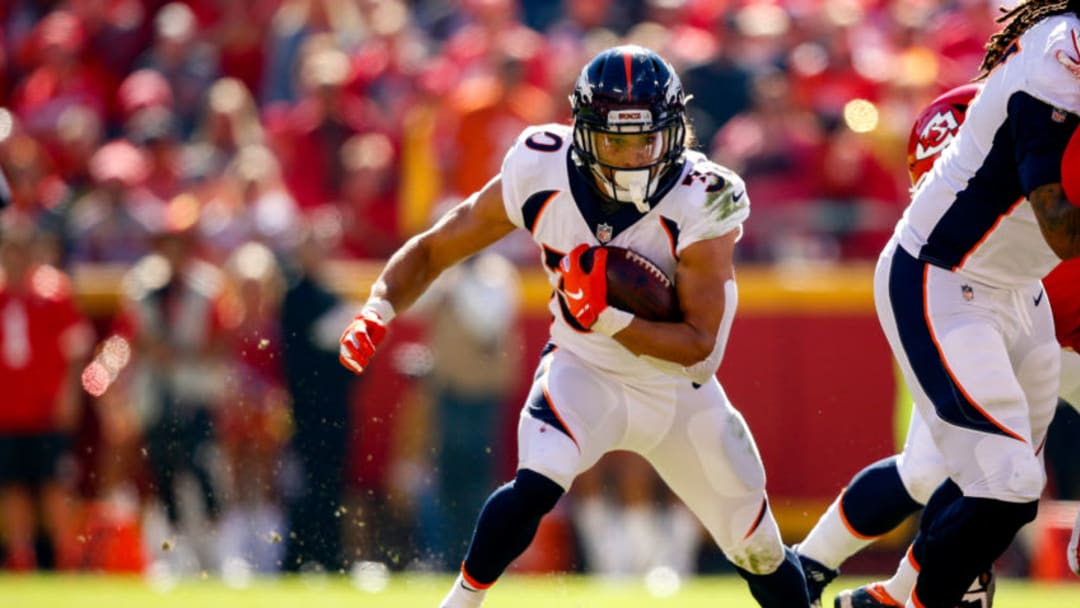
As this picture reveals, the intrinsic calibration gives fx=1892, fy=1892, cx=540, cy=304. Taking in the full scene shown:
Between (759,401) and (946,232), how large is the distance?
16.0 feet

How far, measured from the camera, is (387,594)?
27.7 feet

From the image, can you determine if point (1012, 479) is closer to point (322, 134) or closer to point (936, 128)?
point (936, 128)

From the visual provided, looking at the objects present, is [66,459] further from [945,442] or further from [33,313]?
[945,442]

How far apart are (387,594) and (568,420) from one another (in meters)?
3.11

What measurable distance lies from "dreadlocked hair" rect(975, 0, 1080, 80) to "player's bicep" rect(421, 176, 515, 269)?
1.50 meters

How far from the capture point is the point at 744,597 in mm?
8266

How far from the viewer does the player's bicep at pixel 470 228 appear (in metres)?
5.82

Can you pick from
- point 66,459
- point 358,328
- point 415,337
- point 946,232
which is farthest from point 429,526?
point 946,232

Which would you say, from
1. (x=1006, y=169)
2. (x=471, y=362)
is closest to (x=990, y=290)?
(x=1006, y=169)

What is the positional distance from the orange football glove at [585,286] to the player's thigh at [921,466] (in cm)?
117

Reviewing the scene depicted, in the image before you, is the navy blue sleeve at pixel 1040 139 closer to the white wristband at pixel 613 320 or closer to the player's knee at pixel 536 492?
the white wristband at pixel 613 320

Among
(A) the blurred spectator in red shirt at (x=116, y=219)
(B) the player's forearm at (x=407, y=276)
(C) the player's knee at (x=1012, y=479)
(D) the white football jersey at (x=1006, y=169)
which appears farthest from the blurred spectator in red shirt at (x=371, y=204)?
(C) the player's knee at (x=1012, y=479)

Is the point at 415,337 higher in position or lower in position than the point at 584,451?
lower

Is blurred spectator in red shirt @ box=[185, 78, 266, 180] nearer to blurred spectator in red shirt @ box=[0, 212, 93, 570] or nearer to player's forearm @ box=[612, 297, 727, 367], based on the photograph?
blurred spectator in red shirt @ box=[0, 212, 93, 570]
